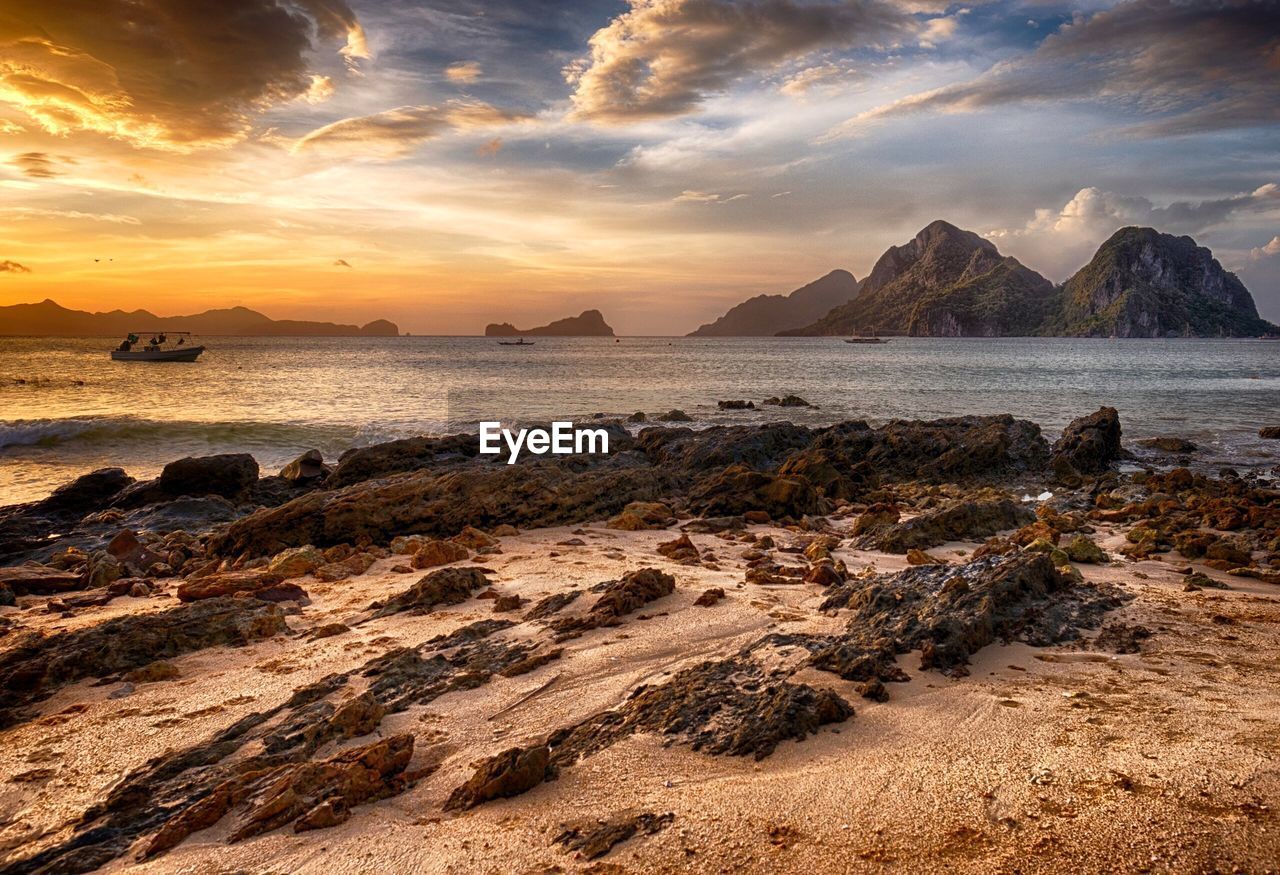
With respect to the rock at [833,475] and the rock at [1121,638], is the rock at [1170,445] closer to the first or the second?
the rock at [833,475]

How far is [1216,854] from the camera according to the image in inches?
131

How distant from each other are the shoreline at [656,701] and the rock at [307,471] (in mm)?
7658

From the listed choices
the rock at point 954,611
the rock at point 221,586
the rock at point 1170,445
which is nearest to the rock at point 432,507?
the rock at point 221,586

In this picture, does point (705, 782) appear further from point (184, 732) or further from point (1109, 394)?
point (1109, 394)

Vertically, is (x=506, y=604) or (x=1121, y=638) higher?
(x=1121, y=638)

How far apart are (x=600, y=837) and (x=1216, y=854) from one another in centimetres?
300

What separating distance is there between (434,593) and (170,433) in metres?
27.1

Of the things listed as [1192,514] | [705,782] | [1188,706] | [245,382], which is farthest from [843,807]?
[245,382]

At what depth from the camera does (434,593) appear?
7988 mm

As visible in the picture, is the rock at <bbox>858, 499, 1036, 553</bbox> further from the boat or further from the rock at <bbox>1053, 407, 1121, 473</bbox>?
the boat

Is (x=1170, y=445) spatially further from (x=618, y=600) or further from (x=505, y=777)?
(x=505, y=777)

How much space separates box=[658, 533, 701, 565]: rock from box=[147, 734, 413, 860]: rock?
5249 mm

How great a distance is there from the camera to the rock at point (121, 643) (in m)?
6.32

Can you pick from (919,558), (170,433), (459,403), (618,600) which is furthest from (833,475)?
(459,403)
